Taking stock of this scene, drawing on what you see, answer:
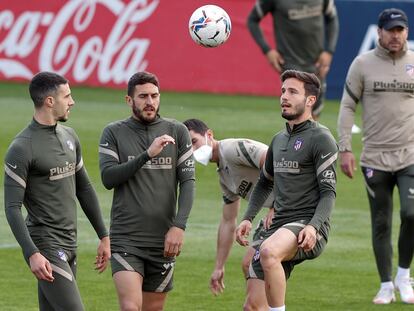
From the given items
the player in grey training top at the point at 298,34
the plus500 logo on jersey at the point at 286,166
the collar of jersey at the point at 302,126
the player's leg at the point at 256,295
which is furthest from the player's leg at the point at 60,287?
the player in grey training top at the point at 298,34

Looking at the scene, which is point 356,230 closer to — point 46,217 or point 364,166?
point 364,166

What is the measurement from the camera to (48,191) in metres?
9.02

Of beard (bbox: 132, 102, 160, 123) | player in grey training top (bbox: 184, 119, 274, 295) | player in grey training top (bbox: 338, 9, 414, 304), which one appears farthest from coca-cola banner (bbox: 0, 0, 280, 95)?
beard (bbox: 132, 102, 160, 123)

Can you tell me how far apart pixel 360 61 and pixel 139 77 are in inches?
131

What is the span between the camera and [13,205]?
8.78 meters

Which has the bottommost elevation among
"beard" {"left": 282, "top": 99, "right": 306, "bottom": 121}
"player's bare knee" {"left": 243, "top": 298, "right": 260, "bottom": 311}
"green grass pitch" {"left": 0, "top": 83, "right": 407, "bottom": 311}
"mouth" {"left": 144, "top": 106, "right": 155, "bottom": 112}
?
"green grass pitch" {"left": 0, "top": 83, "right": 407, "bottom": 311}

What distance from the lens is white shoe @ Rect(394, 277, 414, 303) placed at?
12016 millimetres

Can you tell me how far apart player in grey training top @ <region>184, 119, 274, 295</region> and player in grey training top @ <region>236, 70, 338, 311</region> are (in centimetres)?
56

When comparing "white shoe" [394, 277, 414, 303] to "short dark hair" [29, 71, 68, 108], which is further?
"white shoe" [394, 277, 414, 303]

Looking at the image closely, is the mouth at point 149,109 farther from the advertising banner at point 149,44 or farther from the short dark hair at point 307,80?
the advertising banner at point 149,44

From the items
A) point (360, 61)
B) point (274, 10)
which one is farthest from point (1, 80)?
point (360, 61)

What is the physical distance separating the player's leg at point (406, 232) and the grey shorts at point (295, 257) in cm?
230

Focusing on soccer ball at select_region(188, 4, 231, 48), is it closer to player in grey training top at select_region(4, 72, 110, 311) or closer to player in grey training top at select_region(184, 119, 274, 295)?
player in grey training top at select_region(184, 119, 274, 295)

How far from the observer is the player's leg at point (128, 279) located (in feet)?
30.8
